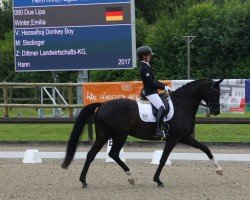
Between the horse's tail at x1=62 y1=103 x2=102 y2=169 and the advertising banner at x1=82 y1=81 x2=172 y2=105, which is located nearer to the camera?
the horse's tail at x1=62 y1=103 x2=102 y2=169

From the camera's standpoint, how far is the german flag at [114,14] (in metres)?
21.5

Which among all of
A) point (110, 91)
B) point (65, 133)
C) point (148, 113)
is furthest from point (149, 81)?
point (65, 133)

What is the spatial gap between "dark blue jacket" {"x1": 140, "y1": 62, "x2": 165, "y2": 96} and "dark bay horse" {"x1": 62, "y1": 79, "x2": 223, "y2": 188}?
35 cm

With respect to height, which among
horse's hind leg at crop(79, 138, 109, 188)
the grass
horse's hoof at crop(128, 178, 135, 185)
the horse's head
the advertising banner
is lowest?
the grass

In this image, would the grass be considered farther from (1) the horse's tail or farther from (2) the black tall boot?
(1) the horse's tail

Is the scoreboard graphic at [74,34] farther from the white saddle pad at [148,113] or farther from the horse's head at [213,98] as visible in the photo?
the white saddle pad at [148,113]

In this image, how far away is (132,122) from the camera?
11414mm

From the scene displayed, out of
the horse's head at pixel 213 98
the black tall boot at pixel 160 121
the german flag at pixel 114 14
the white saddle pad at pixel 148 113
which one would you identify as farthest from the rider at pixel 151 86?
the german flag at pixel 114 14

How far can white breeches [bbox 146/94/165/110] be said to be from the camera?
1141cm

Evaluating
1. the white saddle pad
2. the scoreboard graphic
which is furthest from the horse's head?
the scoreboard graphic

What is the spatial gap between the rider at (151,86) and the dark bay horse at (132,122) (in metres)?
0.18

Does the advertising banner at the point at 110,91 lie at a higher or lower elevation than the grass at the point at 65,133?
higher

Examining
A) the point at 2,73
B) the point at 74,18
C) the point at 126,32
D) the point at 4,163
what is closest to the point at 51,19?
the point at 74,18

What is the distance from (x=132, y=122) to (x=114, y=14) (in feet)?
34.9
